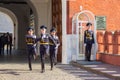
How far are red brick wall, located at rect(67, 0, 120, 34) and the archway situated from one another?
30 centimetres

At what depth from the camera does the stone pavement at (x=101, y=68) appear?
581 inches

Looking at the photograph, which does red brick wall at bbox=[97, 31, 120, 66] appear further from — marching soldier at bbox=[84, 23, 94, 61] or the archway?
marching soldier at bbox=[84, 23, 94, 61]

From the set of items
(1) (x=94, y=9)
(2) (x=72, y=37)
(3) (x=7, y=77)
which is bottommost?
(3) (x=7, y=77)

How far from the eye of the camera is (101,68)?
16906 millimetres

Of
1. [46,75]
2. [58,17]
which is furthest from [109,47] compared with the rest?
[46,75]

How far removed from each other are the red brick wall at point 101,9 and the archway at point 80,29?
0.30 m

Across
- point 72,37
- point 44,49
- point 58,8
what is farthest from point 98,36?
point 44,49

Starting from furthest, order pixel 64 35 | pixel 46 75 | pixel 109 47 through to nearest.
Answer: pixel 64 35 → pixel 109 47 → pixel 46 75

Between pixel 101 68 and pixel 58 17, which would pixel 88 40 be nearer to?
pixel 101 68

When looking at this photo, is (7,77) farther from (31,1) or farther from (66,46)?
(31,1)

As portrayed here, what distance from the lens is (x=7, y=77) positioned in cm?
1477

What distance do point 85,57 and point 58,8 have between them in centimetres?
401

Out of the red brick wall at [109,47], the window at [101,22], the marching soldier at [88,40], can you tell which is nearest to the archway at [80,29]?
the red brick wall at [109,47]

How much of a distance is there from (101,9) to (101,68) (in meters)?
5.09
